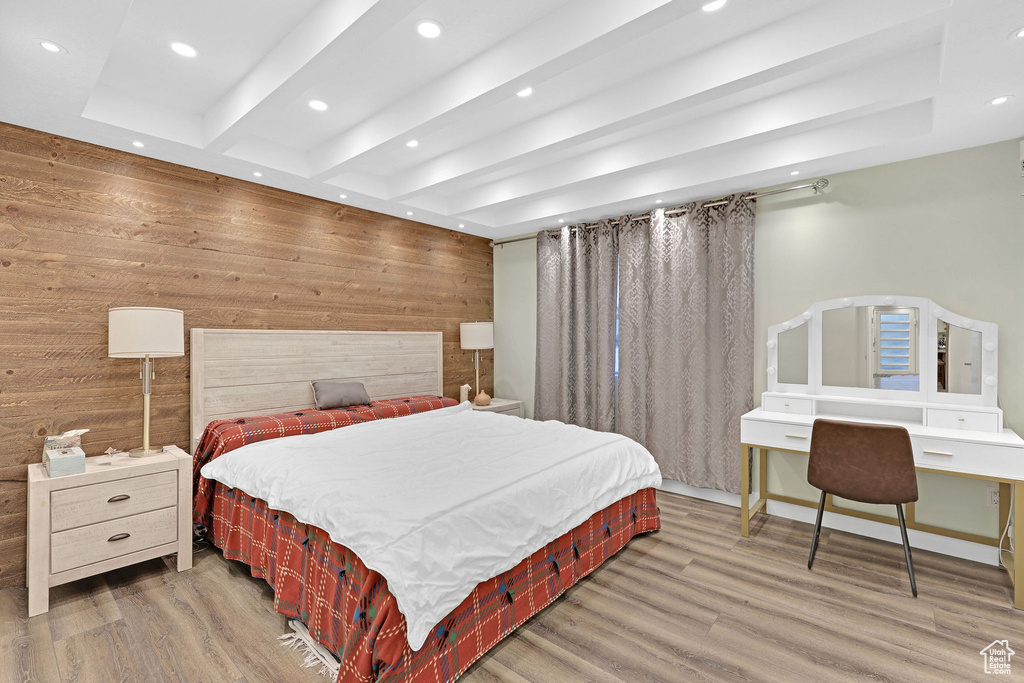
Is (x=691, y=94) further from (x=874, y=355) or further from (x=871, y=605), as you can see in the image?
(x=871, y=605)

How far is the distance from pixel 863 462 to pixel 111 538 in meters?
4.02

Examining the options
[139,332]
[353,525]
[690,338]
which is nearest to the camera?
[353,525]

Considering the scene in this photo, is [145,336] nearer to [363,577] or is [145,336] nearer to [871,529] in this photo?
[363,577]

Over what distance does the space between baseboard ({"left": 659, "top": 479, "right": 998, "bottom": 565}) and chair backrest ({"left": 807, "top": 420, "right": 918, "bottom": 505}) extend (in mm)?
797

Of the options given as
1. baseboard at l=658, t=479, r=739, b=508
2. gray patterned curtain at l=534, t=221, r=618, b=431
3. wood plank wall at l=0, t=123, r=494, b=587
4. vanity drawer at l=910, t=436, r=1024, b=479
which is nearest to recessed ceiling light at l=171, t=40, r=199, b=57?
wood plank wall at l=0, t=123, r=494, b=587

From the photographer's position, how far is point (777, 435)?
Result: 3121 millimetres

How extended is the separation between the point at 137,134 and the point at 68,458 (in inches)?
71.6

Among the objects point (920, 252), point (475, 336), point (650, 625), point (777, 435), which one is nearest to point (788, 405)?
point (777, 435)

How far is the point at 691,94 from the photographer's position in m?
2.32

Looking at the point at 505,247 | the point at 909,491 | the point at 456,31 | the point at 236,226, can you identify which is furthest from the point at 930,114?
the point at 236,226

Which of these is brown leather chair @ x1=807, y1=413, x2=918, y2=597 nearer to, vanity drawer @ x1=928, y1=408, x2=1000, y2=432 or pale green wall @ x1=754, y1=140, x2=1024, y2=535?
vanity drawer @ x1=928, y1=408, x2=1000, y2=432

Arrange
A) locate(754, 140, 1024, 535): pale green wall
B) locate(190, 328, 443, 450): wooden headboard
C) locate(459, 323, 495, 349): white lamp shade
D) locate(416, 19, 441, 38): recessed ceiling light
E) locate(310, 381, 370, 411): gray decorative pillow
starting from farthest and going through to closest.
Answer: locate(459, 323, 495, 349): white lamp shade, locate(310, 381, 370, 411): gray decorative pillow, locate(190, 328, 443, 450): wooden headboard, locate(754, 140, 1024, 535): pale green wall, locate(416, 19, 441, 38): recessed ceiling light

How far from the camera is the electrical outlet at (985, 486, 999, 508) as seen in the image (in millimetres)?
2828

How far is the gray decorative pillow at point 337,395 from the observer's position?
3.66 m
